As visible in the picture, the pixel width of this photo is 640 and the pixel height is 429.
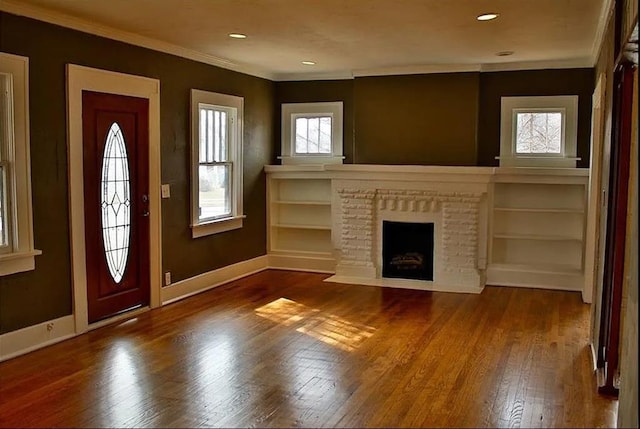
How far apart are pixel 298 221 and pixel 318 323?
9.33ft

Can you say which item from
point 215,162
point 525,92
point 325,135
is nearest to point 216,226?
point 215,162

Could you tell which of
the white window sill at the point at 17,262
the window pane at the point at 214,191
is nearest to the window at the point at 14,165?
the white window sill at the point at 17,262

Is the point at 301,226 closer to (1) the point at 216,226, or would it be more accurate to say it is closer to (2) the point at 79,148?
(1) the point at 216,226

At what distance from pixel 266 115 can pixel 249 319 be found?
3.19 metres

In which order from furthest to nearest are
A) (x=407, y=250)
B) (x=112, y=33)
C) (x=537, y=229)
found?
(x=407, y=250)
(x=537, y=229)
(x=112, y=33)

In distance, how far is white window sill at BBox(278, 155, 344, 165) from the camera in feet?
25.4

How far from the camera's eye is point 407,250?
7387mm

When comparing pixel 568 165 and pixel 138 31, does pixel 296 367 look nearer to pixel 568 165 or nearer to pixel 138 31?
pixel 138 31

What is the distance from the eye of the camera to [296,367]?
163 inches

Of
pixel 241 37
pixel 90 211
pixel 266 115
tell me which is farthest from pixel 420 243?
pixel 90 211

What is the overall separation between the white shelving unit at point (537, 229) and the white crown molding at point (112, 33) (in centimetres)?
327

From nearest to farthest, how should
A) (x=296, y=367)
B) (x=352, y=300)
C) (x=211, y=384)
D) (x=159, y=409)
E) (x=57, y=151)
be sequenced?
(x=159, y=409), (x=211, y=384), (x=296, y=367), (x=57, y=151), (x=352, y=300)

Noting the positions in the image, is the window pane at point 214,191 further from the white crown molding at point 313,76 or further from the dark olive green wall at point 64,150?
the white crown molding at point 313,76

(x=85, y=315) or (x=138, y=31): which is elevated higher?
(x=138, y=31)
